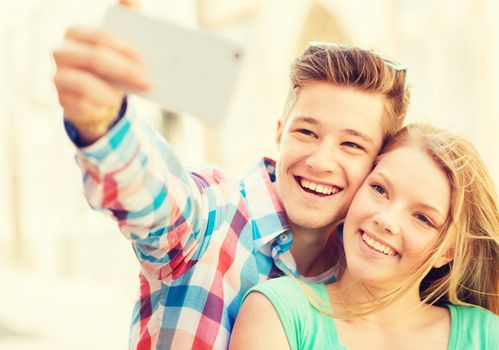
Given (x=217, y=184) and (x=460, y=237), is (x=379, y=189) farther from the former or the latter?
(x=217, y=184)

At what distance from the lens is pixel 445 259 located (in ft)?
4.28

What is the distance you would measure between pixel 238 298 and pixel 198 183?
22cm

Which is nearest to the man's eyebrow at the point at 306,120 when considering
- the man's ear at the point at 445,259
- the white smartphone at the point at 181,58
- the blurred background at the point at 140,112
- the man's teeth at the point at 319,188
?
the man's teeth at the point at 319,188

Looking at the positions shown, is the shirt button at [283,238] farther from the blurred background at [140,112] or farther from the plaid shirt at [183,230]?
the blurred background at [140,112]

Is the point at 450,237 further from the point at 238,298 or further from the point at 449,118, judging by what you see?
the point at 449,118

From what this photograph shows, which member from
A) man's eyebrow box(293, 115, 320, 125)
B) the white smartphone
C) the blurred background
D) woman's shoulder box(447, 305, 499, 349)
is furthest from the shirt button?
the blurred background

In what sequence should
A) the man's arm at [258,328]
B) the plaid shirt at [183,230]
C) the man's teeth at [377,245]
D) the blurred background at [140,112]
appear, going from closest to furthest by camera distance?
the plaid shirt at [183,230], the man's arm at [258,328], the man's teeth at [377,245], the blurred background at [140,112]

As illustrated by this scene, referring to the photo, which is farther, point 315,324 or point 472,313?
point 472,313

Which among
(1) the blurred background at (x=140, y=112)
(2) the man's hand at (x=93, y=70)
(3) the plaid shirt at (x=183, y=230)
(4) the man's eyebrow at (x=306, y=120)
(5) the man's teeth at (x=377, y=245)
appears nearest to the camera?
(2) the man's hand at (x=93, y=70)

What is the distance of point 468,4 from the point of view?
5.55 meters

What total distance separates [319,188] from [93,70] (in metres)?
0.67

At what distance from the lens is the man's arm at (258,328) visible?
1.10 m

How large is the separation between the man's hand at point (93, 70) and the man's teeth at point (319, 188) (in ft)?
2.03

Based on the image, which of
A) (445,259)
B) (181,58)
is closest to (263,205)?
(445,259)
